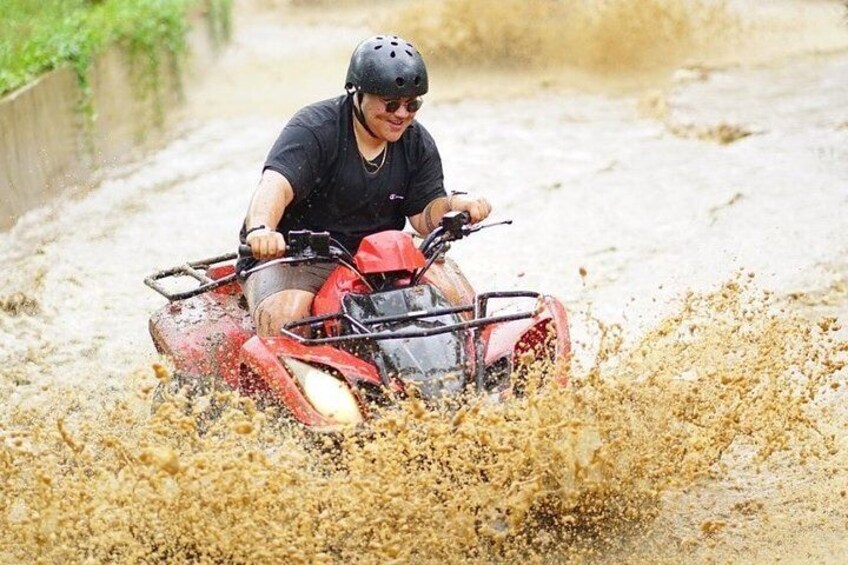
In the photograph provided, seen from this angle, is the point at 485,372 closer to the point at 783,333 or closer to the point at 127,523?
the point at 127,523

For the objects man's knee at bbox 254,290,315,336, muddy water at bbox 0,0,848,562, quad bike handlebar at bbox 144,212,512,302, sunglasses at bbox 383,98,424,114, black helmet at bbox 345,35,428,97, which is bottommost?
muddy water at bbox 0,0,848,562

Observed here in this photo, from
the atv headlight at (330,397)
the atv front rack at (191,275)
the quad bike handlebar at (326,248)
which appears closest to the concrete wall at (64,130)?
the atv front rack at (191,275)

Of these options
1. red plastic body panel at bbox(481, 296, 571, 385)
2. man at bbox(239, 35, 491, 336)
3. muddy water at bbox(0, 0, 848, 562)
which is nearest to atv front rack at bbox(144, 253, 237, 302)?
man at bbox(239, 35, 491, 336)

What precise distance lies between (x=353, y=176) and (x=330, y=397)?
1.22 meters

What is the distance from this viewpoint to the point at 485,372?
4934 millimetres

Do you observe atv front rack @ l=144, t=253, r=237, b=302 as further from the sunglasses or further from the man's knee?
the sunglasses

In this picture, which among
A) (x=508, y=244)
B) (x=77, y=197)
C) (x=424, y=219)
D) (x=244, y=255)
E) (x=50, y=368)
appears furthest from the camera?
(x=77, y=197)

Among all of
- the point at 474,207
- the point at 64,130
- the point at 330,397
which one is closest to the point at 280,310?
the point at 330,397

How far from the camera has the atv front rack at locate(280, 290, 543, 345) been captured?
478cm

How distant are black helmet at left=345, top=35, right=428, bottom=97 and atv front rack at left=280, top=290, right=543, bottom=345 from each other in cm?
88

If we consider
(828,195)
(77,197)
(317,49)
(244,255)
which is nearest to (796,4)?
(317,49)

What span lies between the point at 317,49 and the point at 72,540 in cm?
1722

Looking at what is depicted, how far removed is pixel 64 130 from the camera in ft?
37.4

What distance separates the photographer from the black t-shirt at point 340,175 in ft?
18.3
